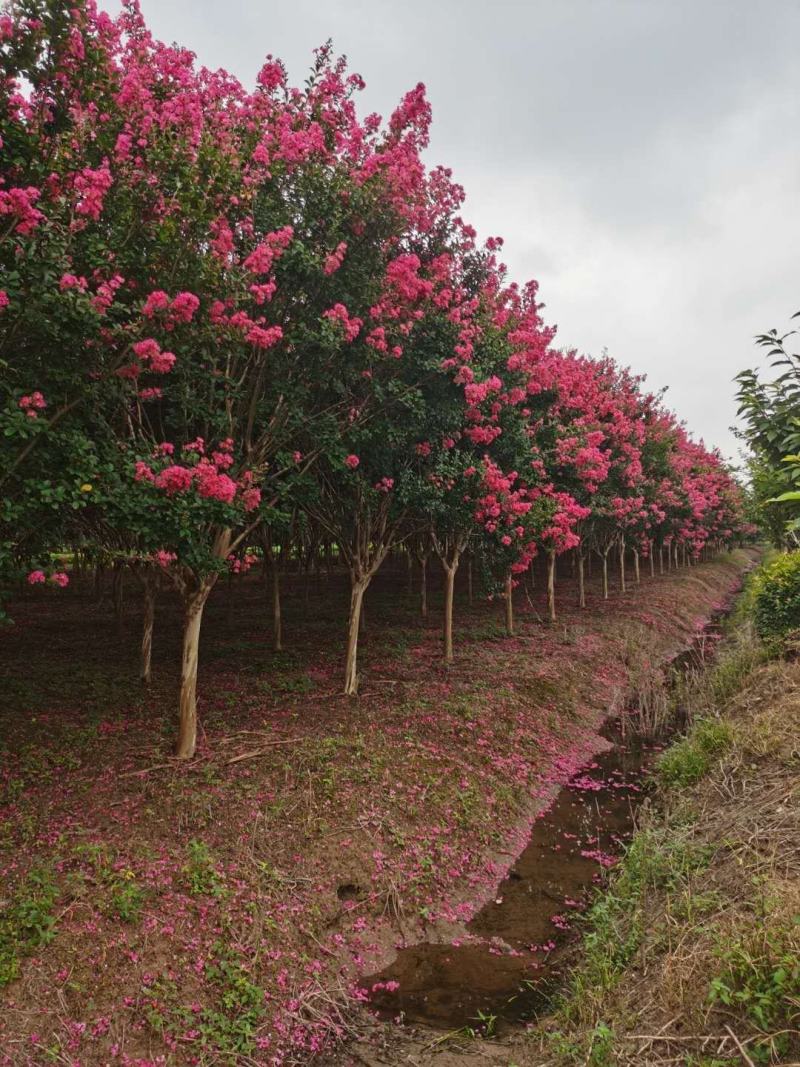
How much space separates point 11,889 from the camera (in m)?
7.55

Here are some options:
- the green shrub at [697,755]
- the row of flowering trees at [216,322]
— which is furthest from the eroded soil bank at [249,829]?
the green shrub at [697,755]

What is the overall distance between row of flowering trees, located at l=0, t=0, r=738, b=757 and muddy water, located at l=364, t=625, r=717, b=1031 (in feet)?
18.0

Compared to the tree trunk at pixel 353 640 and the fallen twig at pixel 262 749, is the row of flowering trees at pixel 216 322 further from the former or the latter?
the fallen twig at pixel 262 749

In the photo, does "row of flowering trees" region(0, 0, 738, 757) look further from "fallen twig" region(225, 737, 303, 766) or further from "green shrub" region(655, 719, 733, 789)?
"green shrub" region(655, 719, 733, 789)

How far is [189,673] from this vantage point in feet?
36.8

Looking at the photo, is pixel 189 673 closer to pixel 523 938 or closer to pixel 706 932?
pixel 523 938

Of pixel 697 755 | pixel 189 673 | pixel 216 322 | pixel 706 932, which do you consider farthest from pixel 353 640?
pixel 706 932

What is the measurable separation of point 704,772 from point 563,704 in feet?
20.4

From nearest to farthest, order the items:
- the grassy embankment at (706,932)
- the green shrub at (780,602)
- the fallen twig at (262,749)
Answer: the grassy embankment at (706,932)
the fallen twig at (262,749)
the green shrub at (780,602)

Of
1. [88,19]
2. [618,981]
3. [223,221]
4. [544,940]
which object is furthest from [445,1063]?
[88,19]

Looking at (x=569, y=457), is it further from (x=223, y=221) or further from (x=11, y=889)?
(x=11, y=889)

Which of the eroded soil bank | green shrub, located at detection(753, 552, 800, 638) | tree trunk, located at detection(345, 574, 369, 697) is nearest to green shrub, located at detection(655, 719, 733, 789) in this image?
the eroded soil bank

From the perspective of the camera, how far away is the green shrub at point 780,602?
15.7 m

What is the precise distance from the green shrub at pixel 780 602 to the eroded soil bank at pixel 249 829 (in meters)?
5.04
